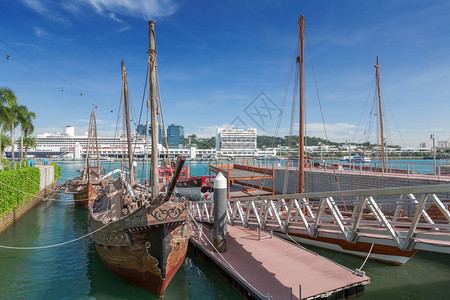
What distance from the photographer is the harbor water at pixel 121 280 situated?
9.52 metres

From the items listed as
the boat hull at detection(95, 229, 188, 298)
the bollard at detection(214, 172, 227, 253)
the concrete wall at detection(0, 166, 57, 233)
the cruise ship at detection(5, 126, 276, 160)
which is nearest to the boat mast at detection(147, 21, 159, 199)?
the boat hull at detection(95, 229, 188, 298)

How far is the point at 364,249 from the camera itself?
→ 1180cm

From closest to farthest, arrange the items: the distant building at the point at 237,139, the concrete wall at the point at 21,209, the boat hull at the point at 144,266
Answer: the boat hull at the point at 144,266, the concrete wall at the point at 21,209, the distant building at the point at 237,139

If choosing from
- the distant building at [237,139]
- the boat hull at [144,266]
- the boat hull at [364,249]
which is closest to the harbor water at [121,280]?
the boat hull at [364,249]

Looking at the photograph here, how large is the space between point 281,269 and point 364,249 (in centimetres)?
541

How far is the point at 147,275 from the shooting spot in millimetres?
9242

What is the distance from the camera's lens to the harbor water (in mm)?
9523

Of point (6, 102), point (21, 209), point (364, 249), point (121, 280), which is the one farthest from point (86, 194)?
A: point (364, 249)

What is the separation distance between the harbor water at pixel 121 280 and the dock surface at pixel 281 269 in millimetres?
1130

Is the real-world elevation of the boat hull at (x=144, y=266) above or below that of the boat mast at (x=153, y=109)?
below

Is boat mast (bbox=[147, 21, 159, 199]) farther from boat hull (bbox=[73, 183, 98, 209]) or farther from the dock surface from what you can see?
boat hull (bbox=[73, 183, 98, 209])

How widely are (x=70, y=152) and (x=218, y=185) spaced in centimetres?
15219

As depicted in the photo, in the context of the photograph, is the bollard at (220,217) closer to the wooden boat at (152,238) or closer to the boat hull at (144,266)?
the wooden boat at (152,238)

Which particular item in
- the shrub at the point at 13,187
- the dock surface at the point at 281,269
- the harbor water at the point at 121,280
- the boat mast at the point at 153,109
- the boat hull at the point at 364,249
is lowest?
the harbor water at the point at 121,280
